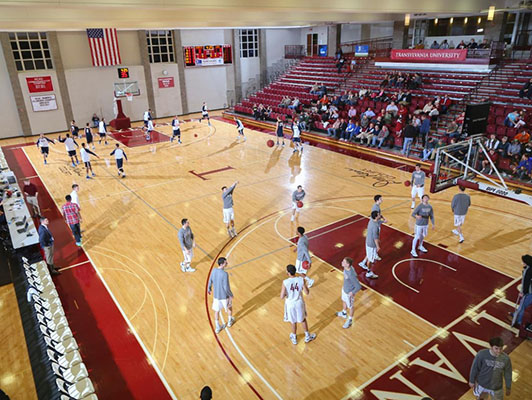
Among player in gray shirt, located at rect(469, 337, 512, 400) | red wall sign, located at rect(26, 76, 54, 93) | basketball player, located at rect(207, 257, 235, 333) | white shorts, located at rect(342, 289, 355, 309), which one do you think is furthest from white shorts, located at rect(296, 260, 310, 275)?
red wall sign, located at rect(26, 76, 54, 93)

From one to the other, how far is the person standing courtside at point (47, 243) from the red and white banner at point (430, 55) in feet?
72.1

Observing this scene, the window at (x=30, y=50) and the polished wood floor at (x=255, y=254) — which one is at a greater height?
the window at (x=30, y=50)

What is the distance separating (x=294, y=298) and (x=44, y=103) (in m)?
26.6

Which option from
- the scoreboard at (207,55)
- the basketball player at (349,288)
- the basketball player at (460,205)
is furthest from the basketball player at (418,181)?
the scoreboard at (207,55)

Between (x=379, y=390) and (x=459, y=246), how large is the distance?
19.7ft

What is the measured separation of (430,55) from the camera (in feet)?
75.7

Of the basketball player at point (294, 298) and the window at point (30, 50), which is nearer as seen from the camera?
the basketball player at point (294, 298)

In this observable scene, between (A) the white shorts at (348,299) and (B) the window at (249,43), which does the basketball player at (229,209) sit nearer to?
(A) the white shorts at (348,299)

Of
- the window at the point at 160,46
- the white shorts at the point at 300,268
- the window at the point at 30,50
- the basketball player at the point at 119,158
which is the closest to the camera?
the white shorts at the point at 300,268

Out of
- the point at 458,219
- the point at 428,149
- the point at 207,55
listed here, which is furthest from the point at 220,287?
the point at 207,55

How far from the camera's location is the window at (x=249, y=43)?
3466 cm

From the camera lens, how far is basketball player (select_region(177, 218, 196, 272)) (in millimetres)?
Answer: 9336

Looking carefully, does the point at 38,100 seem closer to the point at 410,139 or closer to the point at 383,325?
the point at 410,139

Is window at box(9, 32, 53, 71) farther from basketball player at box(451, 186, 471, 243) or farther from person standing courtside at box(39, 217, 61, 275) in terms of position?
basketball player at box(451, 186, 471, 243)
